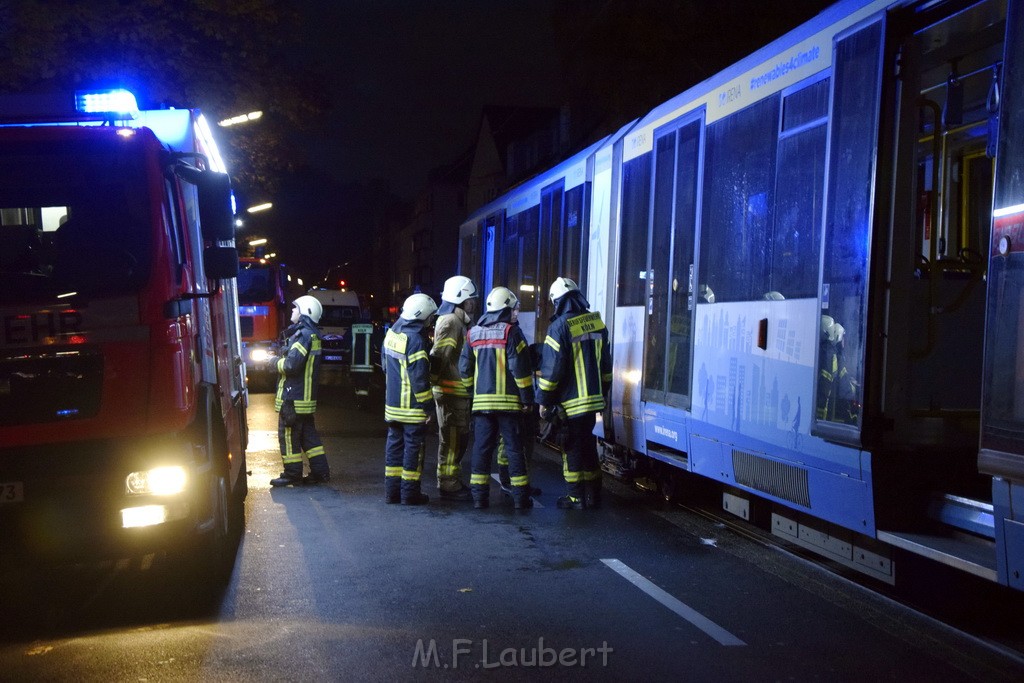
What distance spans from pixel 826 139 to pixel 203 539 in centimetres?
414

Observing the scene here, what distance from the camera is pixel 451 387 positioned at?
967cm

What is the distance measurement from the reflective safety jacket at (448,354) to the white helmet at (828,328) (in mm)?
4109

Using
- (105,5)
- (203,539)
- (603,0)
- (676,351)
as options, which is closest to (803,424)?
(676,351)

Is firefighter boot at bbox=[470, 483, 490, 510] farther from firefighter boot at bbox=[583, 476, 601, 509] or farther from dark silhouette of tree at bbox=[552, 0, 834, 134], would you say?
dark silhouette of tree at bbox=[552, 0, 834, 134]

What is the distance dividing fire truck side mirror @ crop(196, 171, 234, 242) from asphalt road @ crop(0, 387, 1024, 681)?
6.91 ft

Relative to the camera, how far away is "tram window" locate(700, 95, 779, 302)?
7098 millimetres

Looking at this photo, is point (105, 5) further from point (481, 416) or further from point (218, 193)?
point (218, 193)

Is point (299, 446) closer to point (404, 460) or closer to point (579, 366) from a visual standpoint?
point (404, 460)

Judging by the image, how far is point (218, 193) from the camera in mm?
6203

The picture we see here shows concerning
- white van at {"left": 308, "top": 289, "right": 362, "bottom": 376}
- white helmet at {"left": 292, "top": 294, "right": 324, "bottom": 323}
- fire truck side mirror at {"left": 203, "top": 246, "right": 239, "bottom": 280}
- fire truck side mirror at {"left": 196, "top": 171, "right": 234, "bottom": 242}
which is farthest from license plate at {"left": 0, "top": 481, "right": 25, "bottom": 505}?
white van at {"left": 308, "top": 289, "right": 362, "bottom": 376}

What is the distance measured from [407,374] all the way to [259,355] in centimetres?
1605
